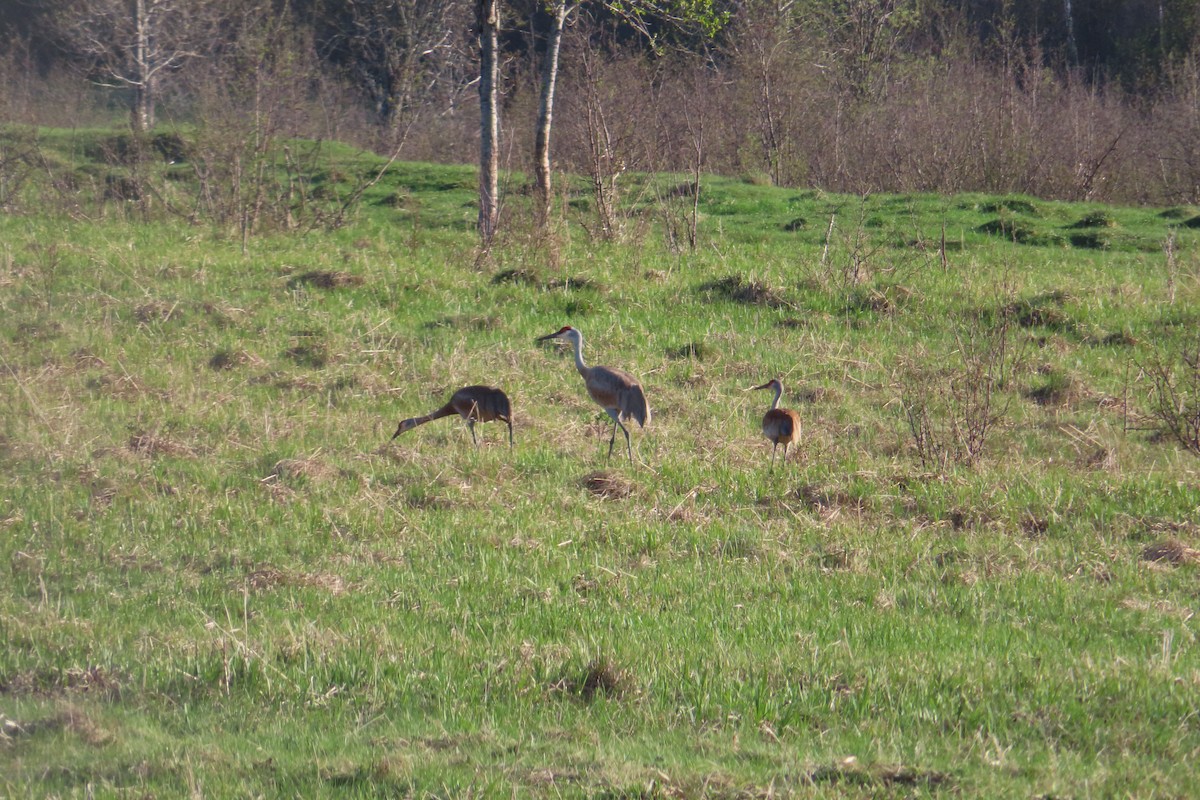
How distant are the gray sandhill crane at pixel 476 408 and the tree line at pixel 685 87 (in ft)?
23.4

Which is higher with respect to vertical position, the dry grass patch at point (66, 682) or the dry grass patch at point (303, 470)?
the dry grass patch at point (303, 470)

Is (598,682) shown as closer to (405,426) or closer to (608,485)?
(608,485)

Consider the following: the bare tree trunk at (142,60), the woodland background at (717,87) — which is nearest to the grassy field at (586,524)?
the woodland background at (717,87)

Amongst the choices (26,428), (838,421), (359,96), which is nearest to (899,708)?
(838,421)

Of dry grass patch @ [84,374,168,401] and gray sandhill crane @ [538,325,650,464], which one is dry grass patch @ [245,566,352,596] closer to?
gray sandhill crane @ [538,325,650,464]

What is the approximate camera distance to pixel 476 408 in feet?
33.5

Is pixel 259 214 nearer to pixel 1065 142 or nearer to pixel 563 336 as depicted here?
pixel 563 336

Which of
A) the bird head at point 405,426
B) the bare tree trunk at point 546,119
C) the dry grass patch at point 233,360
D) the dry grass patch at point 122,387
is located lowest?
the bird head at point 405,426

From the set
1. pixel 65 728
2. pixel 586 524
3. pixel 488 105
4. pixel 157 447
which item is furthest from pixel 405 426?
pixel 488 105

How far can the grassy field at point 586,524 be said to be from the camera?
4969 millimetres

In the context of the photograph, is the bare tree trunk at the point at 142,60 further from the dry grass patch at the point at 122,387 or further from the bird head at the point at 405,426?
the bird head at the point at 405,426

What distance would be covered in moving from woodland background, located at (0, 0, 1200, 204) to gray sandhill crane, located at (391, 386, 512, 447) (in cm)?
766

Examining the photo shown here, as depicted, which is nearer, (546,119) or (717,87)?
(546,119)

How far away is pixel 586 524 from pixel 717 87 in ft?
72.2
